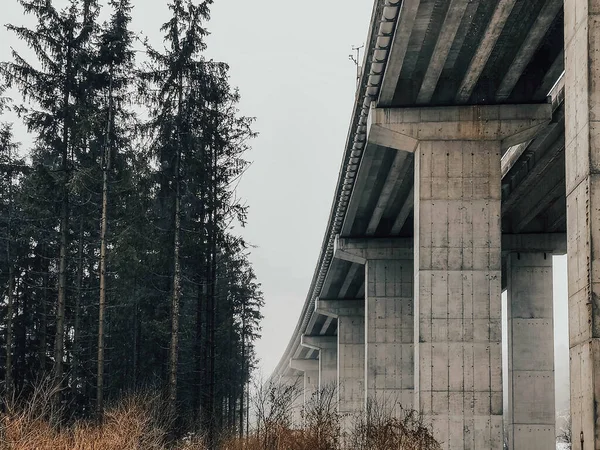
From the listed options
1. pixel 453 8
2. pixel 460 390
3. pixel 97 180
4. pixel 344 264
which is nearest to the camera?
pixel 453 8

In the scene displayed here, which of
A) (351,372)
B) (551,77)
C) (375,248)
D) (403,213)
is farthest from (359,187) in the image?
(351,372)

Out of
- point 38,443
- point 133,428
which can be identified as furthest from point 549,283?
point 38,443

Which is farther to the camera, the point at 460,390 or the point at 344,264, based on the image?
the point at 344,264

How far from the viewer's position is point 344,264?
171 feet

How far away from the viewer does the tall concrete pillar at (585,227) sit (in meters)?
12.8

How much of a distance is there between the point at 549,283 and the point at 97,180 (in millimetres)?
18529

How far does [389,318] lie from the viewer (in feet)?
139

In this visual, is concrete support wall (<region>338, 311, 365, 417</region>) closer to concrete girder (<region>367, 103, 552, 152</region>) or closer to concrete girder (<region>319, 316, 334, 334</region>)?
concrete girder (<region>319, 316, 334, 334</region>)

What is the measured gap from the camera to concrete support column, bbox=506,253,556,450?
130 ft

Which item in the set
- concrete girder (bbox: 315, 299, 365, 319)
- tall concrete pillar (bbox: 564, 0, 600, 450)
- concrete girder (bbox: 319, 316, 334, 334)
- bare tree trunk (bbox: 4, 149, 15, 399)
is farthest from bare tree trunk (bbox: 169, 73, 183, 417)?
concrete girder (bbox: 319, 316, 334, 334)

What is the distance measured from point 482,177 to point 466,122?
1.47 m

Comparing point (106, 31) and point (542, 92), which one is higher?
point (106, 31)

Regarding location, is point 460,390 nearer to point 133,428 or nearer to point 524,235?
point 133,428

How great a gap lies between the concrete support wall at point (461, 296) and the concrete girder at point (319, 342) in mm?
51472
